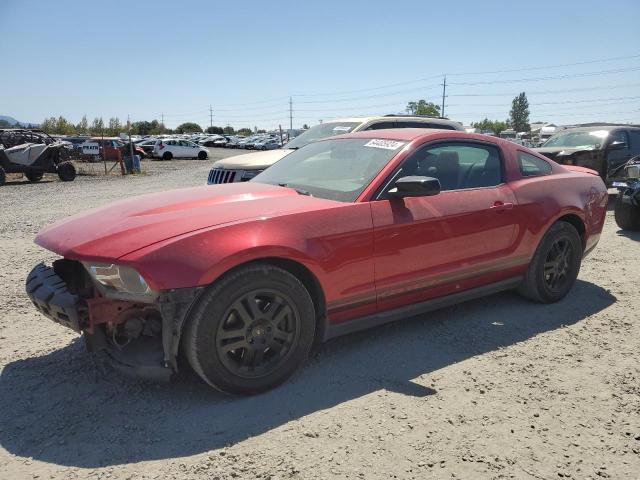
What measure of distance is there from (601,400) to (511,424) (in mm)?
657

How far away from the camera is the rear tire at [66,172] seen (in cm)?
1736

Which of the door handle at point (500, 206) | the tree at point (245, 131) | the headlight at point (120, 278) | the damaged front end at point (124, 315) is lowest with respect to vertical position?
the damaged front end at point (124, 315)

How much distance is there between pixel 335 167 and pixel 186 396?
6.27 feet

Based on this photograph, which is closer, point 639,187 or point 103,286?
point 103,286

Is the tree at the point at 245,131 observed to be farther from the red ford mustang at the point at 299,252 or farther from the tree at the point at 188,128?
the red ford mustang at the point at 299,252

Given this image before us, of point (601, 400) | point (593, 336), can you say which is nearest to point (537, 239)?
point (593, 336)

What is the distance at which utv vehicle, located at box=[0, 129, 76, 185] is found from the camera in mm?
16397

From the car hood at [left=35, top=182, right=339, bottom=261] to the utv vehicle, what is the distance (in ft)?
50.1

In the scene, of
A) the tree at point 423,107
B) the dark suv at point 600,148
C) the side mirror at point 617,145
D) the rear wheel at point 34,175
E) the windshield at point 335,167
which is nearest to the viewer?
the windshield at point 335,167

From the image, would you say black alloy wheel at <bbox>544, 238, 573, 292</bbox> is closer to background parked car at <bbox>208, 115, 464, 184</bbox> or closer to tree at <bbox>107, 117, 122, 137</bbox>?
background parked car at <bbox>208, 115, 464, 184</bbox>

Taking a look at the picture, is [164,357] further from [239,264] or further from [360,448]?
[360,448]

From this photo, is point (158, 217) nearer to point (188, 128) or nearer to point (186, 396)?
point (186, 396)

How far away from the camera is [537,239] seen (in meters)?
4.25

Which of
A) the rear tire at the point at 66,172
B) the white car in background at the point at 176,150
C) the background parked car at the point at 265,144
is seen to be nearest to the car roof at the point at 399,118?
the rear tire at the point at 66,172
